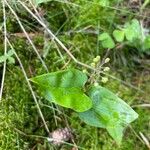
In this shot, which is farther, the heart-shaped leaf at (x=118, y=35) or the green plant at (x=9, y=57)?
the heart-shaped leaf at (x=118, y=35)

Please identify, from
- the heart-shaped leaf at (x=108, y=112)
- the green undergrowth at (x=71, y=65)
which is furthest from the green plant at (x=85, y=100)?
the green undergrowth at (x=71, y=65)

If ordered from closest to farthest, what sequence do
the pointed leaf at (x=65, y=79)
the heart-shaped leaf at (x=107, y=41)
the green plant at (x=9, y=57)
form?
the pointed leaf at (x=65, y=79) → the green plant at (x=9, y=57) → the heart-shaped leaf at (x=107, y=41)

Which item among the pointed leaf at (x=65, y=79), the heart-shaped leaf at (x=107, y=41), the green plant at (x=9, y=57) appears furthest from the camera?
the heart-shaped leaf at (x=107, y=41)

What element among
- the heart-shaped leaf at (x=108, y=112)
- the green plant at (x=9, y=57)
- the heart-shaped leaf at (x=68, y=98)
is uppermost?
the green plant at (x=9, y=57)

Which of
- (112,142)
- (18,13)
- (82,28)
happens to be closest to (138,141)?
(112,142)

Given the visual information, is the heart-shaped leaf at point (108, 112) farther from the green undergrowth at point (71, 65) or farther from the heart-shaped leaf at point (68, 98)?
the green undergrowth at point (71, 65)

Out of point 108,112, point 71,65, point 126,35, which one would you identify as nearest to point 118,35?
point 126,35

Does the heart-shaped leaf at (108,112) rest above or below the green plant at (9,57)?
below

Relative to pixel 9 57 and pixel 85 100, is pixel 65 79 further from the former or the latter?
pixel 9 57
